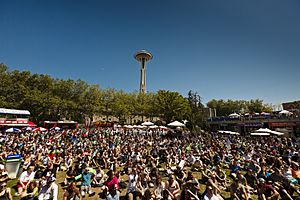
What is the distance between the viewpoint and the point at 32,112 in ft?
143

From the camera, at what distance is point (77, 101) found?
49906 mm

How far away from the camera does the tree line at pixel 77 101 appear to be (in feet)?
133

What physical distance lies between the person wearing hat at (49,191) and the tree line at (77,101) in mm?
27928

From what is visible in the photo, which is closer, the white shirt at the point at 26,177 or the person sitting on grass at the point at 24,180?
the person sitting on grass at the point at 24,180

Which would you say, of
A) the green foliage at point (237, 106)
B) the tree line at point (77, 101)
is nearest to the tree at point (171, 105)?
the tree line at point (77, 101)

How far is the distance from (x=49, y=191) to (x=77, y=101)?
155ft

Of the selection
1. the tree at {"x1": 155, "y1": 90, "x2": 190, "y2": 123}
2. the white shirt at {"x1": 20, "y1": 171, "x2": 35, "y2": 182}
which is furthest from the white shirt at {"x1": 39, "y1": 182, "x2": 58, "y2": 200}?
the tree at {"x1": 155, "y1": 90, "x2": 190, "y2": 123}

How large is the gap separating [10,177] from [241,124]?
134 ft

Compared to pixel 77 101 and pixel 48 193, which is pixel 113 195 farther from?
pixel 77 101

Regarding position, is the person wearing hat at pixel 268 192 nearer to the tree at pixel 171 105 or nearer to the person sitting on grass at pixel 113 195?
the person sitting on grass at pixel 113 195

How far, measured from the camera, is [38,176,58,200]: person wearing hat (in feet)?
19.8

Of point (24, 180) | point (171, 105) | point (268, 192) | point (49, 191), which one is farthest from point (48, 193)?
point (171, 105)

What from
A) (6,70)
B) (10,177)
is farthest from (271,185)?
(6,70)

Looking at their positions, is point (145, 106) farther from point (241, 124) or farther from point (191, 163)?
point (191, 163)
